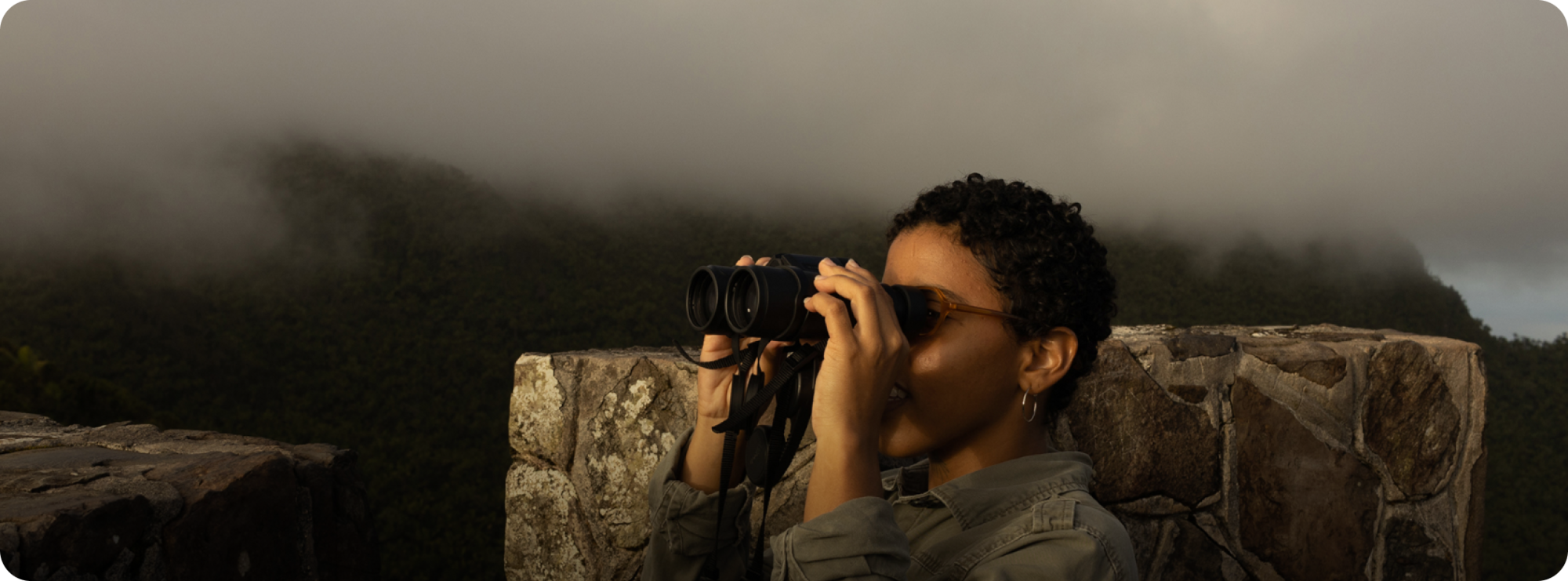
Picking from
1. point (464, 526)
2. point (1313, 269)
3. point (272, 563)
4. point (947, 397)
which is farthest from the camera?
point (1313, 269)

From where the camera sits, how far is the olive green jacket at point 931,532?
3.10ft

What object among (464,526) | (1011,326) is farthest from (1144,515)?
(464,526)

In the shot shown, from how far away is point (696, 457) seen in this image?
56.3 inches

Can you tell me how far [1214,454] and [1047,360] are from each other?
1.11m

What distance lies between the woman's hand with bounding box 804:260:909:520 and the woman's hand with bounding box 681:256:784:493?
42 centimetres

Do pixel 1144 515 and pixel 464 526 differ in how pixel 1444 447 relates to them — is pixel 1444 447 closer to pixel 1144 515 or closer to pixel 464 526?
pixel 1144 515

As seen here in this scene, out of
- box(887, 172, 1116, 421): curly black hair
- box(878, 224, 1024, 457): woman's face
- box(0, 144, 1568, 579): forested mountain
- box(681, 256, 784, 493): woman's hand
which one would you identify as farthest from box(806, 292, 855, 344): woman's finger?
box(0, 144, 1568, 579): forested mountain

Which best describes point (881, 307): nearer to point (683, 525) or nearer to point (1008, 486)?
point (1008, 486)

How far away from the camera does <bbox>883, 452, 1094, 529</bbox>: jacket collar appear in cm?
114

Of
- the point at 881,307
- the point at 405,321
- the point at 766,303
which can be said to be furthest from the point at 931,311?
the point at 405,321

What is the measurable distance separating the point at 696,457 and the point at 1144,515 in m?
1.23

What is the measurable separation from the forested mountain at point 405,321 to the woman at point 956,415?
462 centimetres

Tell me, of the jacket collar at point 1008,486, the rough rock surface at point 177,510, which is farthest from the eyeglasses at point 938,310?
the rough rock surface at point 177,510

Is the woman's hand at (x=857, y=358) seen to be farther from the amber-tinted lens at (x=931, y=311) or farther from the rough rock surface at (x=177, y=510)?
the rough rock surface at (x=177, y=510)
